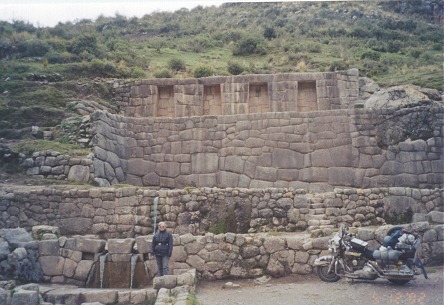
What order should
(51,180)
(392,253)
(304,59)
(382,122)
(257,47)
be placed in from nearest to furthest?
(392,253) → (51,180) → (382,122) → (304,59) → (257,47)

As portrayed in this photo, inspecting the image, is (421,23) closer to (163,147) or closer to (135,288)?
(163,147)

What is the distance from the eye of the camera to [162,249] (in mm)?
9820

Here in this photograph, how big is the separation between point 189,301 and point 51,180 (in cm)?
725

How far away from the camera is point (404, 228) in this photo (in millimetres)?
9570

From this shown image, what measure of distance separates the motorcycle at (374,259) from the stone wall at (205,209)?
8.12ft

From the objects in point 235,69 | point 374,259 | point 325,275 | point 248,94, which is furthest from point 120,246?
point 235,69

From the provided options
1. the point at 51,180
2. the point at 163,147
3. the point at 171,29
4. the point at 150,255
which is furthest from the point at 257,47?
the point at 150,255

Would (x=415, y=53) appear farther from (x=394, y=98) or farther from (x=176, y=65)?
(x=394, y=98)

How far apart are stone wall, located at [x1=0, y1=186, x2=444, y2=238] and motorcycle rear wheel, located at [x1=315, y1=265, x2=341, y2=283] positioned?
7.93ft

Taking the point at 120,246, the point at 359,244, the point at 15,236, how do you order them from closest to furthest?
the point at 359,244 < the point at 120,246 < the point at 15,236

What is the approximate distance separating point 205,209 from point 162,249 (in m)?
2.62

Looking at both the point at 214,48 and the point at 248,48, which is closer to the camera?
the point at 248,48

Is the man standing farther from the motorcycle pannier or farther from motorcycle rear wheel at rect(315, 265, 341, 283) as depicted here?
the motorcycle pannier

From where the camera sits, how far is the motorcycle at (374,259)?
8867mm
